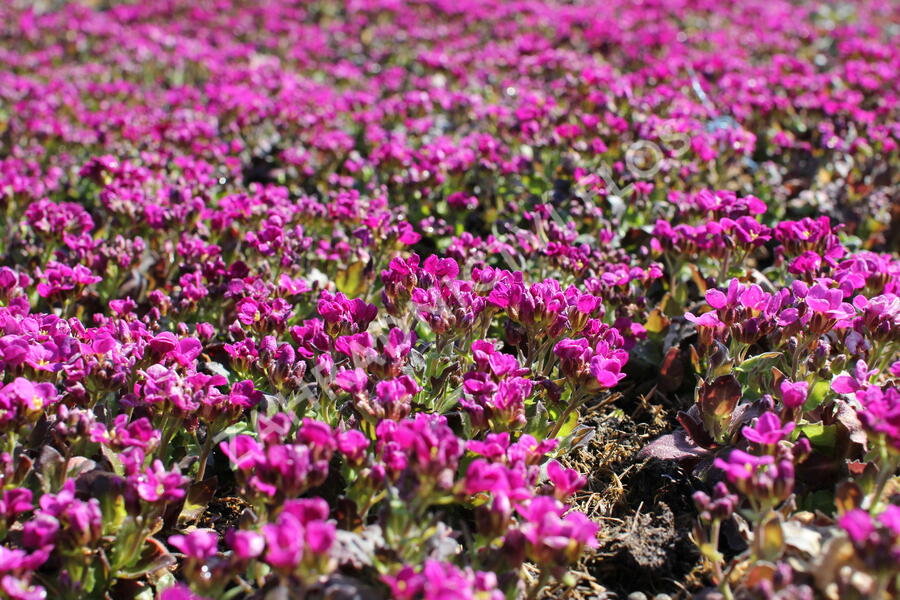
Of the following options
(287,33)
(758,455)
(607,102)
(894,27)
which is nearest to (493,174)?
(607,102)

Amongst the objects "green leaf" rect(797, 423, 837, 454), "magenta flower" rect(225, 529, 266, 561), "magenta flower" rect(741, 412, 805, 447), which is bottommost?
"magenta flower" rect(225, 529, 266, 561)

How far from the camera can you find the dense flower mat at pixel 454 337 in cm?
221

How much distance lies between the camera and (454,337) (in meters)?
2.97

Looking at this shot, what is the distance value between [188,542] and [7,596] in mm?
427

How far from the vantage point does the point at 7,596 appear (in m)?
1.98

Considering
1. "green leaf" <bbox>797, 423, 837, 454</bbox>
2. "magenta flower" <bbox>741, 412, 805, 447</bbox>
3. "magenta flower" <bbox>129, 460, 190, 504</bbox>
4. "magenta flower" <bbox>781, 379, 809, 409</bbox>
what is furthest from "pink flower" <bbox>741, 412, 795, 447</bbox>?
"magenta flower" <bbox>129, 460, 190, 504</bbox>

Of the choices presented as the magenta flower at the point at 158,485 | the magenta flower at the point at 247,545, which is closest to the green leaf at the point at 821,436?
the magenta flower at the point at 247,545

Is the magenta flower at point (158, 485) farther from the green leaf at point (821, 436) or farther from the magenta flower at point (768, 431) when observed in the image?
the green leaf at point (821, 436)

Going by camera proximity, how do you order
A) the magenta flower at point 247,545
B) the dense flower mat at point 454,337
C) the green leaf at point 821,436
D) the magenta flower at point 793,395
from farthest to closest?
the green leaf at point 821,436, the magenta flower at point 793,395, the dense flower mat at point 454,337, the magenta flower at point 247,545

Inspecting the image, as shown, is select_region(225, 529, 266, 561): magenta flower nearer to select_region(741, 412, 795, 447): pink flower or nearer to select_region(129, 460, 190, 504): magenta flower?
select_region(129, 460, 190, 504): magenta flower

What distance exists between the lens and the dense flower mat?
2.21 metres

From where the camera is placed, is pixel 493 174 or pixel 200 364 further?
pixel 493 174

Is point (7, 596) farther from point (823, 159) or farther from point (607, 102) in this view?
point (823, 159)

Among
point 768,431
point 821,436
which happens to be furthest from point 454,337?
point 821,436
